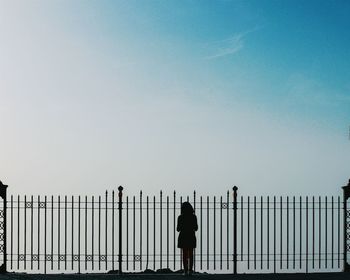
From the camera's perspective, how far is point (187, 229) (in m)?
17.3

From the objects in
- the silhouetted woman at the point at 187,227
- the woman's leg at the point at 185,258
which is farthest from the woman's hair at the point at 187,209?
the woman's leg at the point at 185,258

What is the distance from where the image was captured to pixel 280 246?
19.3 metres

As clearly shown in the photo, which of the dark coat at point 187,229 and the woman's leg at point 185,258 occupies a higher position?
the dark coat at point 187,229

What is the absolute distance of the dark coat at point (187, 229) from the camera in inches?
680

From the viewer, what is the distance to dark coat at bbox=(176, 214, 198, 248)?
17.3 metres

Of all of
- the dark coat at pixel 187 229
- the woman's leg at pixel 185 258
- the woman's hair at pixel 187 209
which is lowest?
the woman's leg at pixel 185 258

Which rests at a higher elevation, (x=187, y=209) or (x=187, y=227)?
(x=187, y=209)

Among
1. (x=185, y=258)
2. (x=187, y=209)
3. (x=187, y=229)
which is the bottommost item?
(x=185, y=258)

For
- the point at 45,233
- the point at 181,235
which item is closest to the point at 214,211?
the point at 181,235

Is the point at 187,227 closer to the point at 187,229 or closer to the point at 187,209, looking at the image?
the point at 187,229

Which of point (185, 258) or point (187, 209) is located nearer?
point (187, 209)

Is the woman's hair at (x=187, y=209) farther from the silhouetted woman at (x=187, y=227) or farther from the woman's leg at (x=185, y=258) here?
the woman's leg at (x=185, y=258)

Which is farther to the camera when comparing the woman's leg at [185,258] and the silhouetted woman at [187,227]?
the woman's leg at [185,258]

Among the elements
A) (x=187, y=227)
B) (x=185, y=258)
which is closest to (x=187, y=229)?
(x=187, y=227)
